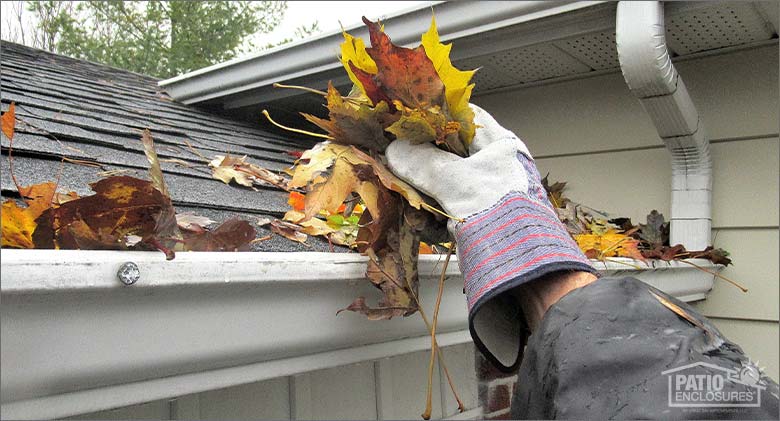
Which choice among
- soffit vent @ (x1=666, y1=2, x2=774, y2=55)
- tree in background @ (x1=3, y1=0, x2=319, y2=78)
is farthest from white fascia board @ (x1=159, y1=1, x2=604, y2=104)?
tree in background @ (x1=3, y1=0, x2=319, y2=78)

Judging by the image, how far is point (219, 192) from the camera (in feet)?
4.78

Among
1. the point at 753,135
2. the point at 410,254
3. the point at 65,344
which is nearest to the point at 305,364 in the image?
the point at 410,254

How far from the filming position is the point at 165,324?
2.27 feet

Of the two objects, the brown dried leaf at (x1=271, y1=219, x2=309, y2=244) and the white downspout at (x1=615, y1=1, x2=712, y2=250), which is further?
the white downspout at (x1=615, y1=1, x2=712, y2=250)

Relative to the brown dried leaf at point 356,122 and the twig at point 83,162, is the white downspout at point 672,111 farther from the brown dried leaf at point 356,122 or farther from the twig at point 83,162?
the twig at point 83,162

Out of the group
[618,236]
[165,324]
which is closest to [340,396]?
[165,324]

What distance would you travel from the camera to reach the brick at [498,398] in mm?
1811

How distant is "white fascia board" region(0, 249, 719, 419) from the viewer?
0.58 meters

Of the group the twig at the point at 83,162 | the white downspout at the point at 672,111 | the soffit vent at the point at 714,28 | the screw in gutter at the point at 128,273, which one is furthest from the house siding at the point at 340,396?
the soffit vent at the point at 714,28

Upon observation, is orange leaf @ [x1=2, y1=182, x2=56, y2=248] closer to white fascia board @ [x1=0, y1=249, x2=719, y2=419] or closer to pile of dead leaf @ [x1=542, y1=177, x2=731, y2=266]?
white fascia board @ [x1=0, y1=249, x2=719, y2=419]

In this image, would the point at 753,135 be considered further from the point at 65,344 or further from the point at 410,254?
the point at 65,344

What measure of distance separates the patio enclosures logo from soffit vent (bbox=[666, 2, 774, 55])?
5.48ft

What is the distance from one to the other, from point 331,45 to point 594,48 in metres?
1.05

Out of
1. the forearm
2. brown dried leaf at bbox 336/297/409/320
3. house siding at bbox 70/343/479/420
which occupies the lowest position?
house siding at bbox 70/343/479/420
